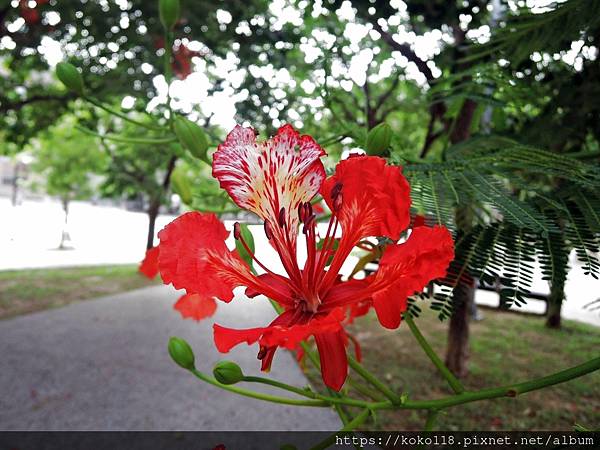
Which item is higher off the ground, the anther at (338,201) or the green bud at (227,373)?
the anther at (338,201)

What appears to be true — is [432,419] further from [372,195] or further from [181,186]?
[181,186]

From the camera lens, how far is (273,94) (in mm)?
Result: 2555

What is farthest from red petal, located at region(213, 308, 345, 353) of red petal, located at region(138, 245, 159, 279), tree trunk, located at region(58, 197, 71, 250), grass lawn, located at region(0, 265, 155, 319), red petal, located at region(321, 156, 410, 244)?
tree trunk, located at region(58, 197, 71, 250)

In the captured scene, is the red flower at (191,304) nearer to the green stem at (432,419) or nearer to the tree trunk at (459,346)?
the green stem at (432,419)

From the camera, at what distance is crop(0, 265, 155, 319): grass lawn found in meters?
5.48

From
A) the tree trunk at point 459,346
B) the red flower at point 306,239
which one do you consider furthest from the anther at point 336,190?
the tree trunk at point 459,346

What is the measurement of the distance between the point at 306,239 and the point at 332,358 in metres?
0.14

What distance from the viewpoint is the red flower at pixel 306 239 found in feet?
1.44

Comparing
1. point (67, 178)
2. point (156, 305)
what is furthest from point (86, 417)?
point (67, 178)

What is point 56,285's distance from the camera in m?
6.76

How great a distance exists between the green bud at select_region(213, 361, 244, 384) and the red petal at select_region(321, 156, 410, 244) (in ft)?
0.91

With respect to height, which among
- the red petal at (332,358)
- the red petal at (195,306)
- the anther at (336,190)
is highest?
the anther at (336,190)

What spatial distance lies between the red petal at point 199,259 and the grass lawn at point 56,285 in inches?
210

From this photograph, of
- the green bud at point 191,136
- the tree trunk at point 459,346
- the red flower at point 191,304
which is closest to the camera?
the green bud at point 191,136
